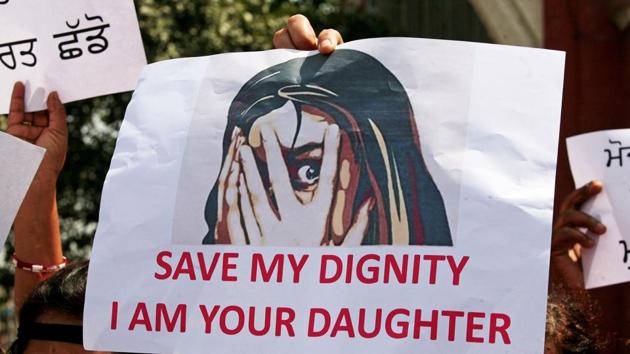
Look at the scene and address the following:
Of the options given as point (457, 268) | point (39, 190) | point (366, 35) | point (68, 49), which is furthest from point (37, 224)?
point (366, 35)

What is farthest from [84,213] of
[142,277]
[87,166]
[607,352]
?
[142,277]

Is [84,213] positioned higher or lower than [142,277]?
lower

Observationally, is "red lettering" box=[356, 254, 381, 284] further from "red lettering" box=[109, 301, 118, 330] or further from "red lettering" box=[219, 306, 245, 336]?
"red lettering" box=[109, 301, 118, 330]

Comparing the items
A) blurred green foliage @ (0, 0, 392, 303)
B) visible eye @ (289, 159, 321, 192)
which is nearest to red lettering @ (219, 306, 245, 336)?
visible eye @ (289, 159, 321, 192)

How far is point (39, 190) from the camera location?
230cm

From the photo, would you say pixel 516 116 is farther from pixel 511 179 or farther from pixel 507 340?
pixel 507 340

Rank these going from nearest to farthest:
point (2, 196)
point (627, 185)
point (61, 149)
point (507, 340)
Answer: point (507, 340) < point (2, 196) < point (61, 149) < point (627, 185)

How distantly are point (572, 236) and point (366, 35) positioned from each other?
7.36 m

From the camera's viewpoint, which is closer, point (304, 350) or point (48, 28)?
point (304, 350)

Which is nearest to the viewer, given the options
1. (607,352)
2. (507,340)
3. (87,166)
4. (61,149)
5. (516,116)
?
(507,340)

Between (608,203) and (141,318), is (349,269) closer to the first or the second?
(141,318)

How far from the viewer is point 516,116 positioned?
181cm

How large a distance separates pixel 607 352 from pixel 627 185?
513 mm

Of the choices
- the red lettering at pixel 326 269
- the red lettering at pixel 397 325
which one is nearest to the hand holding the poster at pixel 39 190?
the red lettering at pixel 326 269
